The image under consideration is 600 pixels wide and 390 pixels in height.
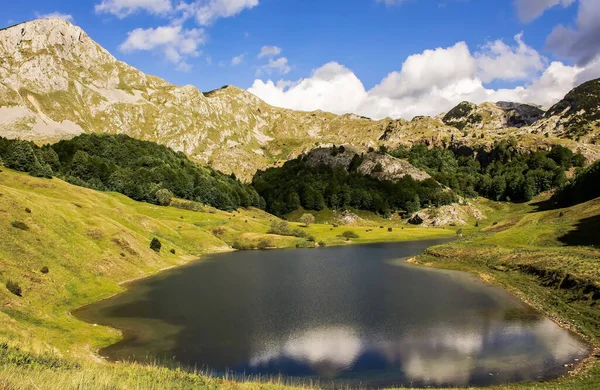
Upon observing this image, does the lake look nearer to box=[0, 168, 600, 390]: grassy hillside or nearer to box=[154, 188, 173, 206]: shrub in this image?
box=[0, 168, 600, 390]: grassy hillside

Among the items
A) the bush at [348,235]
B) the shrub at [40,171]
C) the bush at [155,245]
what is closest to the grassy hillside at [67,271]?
the bush at [155,245]

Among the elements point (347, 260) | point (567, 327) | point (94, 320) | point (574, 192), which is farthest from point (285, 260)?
point (574, 192)

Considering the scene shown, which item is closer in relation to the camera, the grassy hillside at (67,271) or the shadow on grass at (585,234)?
the grassy hillside at (67,271)

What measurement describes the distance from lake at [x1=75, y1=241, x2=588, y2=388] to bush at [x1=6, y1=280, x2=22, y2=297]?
8.87m

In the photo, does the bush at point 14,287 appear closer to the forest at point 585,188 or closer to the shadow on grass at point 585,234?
the shadow on grass at point 585,234

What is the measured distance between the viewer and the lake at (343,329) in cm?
3681

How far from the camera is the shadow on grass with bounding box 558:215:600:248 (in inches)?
3423

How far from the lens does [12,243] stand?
6094 cm

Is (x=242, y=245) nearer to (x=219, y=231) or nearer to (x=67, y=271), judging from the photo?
(x=219, y=231)

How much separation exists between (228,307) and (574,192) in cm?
19798

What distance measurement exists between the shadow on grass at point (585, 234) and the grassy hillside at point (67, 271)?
92.4m

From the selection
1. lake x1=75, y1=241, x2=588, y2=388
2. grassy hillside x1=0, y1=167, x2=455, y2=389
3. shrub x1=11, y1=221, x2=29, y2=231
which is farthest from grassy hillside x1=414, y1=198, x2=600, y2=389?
shrub x1=11, y1=221, x2=29, y2=231

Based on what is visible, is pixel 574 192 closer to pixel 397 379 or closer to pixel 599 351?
pixel 599 351

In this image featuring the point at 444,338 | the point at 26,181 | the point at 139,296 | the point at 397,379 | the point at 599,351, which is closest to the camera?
the point at 397,379
